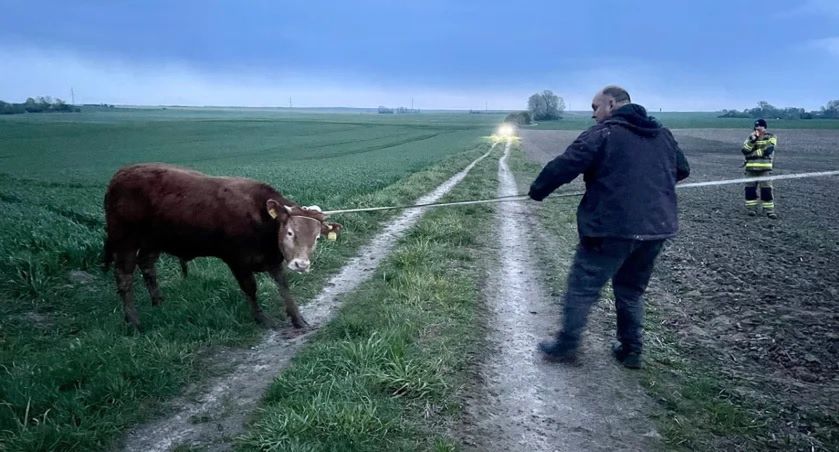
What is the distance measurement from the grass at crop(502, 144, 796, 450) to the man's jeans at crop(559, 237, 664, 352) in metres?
0.49

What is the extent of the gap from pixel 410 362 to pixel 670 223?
2921 millimetres

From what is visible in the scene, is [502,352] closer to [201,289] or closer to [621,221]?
[621,221]

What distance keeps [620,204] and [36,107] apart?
5599 inches

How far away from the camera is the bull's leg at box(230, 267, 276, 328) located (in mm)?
6820

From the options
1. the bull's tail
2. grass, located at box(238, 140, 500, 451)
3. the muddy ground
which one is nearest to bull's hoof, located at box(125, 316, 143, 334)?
the bull's tail

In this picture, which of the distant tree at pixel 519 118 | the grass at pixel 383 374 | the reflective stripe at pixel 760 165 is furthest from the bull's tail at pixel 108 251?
the distant tree at pixel 519 118

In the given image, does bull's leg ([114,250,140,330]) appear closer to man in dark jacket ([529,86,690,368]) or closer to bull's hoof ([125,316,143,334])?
bull's hoof ([125,316,143,334])

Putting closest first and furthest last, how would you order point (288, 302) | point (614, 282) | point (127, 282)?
point (614, 282) < point (288, 302) < point (127, 282)

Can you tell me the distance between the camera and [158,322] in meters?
6.73

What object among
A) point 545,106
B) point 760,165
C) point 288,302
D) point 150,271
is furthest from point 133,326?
point 545,106

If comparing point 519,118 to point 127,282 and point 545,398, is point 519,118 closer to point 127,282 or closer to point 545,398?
point 127,282

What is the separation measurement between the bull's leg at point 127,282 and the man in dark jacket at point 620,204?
538cm

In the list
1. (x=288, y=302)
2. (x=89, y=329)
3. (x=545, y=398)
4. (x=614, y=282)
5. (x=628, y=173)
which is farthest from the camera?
(x=288, y=302)

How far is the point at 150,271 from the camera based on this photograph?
24.6ft
